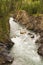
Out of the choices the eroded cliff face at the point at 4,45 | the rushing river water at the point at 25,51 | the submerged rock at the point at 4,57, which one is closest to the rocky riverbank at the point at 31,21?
the rushing river water at the point at 25,51

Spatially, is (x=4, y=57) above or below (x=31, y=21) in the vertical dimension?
above

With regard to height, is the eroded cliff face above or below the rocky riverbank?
above

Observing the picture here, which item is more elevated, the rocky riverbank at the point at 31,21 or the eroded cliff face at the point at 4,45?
the eroded cliff face at the point at 4,45

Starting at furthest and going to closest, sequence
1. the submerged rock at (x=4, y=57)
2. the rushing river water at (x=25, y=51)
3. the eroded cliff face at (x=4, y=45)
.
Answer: the rushing river water at (x=25, y=51) < the eroded cliff face at (x=4, y=45) < the submerged rock at (x=4, y=57)

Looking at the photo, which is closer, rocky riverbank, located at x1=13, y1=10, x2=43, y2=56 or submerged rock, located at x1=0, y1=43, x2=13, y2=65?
submerged rock, located at x1=0, y1=43, x2=13, y2=65

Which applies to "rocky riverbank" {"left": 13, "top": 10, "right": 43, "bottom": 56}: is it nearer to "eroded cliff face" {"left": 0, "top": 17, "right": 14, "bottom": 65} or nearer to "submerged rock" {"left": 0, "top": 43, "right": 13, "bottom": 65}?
"eroded cliff face" {"left": 0, "top": 17, "right": 14, "bottom": 65}

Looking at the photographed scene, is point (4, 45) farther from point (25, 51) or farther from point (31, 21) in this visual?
point (31, 21)

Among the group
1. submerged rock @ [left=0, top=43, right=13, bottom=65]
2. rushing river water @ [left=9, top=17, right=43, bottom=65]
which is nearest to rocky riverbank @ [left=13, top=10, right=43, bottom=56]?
rushing river water @ [left=9, top=17, right=43, bottom=65]

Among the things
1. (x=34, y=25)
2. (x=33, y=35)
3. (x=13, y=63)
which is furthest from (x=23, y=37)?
(x=13, y=63)

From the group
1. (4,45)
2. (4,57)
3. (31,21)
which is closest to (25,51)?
(4,45)

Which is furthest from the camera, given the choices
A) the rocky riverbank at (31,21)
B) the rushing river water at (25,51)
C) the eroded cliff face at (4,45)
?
the rocky riverbank at (31,21)

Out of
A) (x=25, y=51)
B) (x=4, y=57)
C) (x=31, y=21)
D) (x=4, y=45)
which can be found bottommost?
(x=31, y=21)

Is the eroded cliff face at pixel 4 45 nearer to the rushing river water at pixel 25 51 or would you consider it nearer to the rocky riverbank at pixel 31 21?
the rushing river water at pixel 25 51

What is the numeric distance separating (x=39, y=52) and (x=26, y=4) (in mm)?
34229
